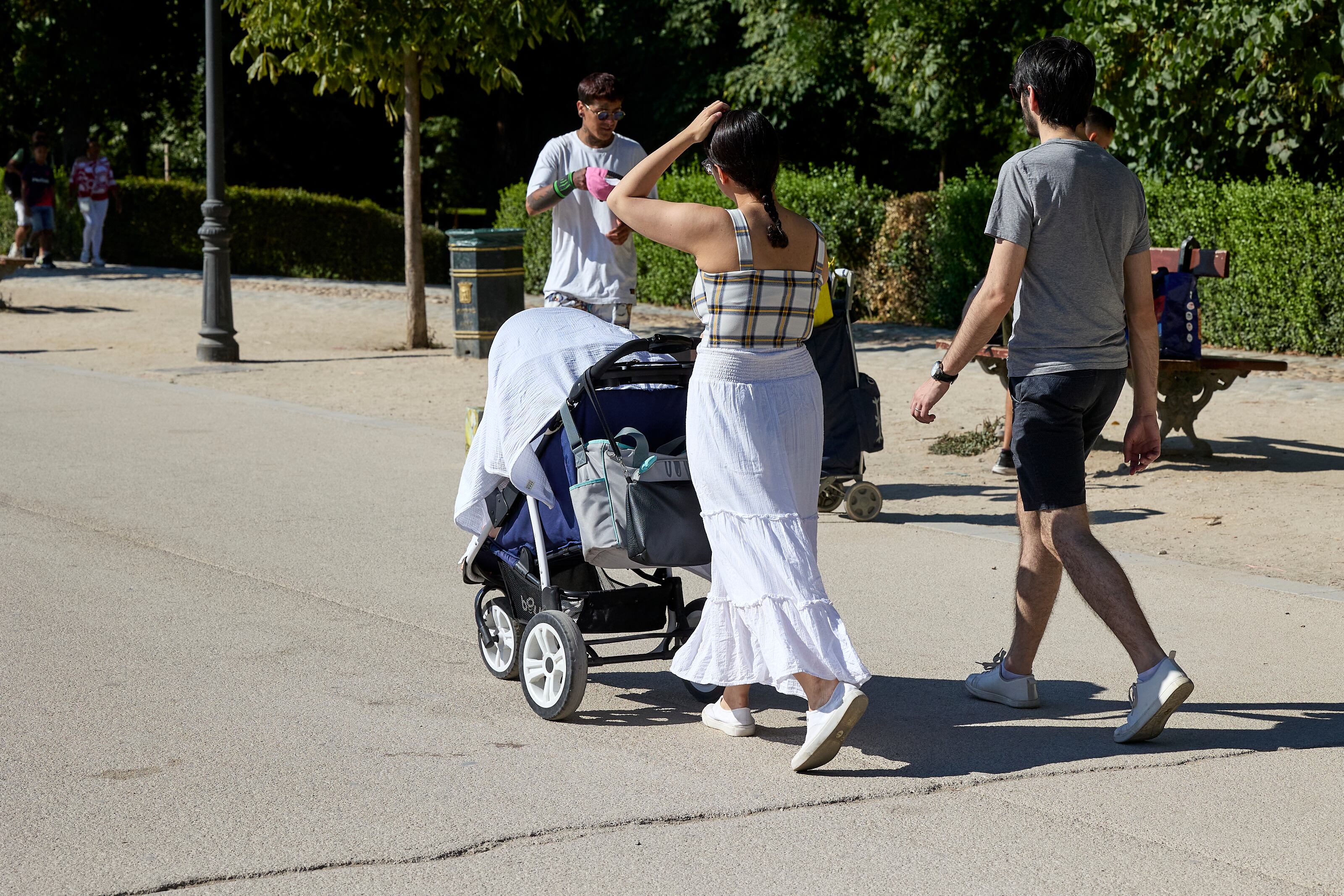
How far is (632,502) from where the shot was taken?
4.39m

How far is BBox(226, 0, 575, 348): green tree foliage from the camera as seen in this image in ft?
46.8

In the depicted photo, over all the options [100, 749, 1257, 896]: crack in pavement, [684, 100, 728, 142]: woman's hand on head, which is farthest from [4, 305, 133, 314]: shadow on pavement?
[100, 749, 1257, 896]: crack in pavement

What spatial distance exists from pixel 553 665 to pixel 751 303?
1.26 m

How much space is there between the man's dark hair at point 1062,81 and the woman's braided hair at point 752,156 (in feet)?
2.67

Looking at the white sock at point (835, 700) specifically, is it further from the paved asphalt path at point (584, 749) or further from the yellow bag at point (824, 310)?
the yellow bag at point (824, 310)

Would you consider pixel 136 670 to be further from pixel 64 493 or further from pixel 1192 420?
pixel 1192 420

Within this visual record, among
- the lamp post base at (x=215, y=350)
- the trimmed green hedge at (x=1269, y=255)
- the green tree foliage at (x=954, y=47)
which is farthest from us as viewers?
the green tree foliage at (x=954, y=47)

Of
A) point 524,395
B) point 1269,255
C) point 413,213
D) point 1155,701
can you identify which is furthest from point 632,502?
point 413,213

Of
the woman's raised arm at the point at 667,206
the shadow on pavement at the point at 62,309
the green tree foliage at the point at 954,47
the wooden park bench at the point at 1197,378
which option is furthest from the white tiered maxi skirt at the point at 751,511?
the green tree foliage at the point at 954,47

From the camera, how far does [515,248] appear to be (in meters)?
15.0

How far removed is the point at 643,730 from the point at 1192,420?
5.92 meters

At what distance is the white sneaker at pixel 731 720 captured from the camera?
445 cm

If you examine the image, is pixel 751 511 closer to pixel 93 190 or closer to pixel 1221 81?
pixel 1221 81

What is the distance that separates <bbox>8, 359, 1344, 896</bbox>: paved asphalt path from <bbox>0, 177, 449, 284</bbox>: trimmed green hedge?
64.8 ft
